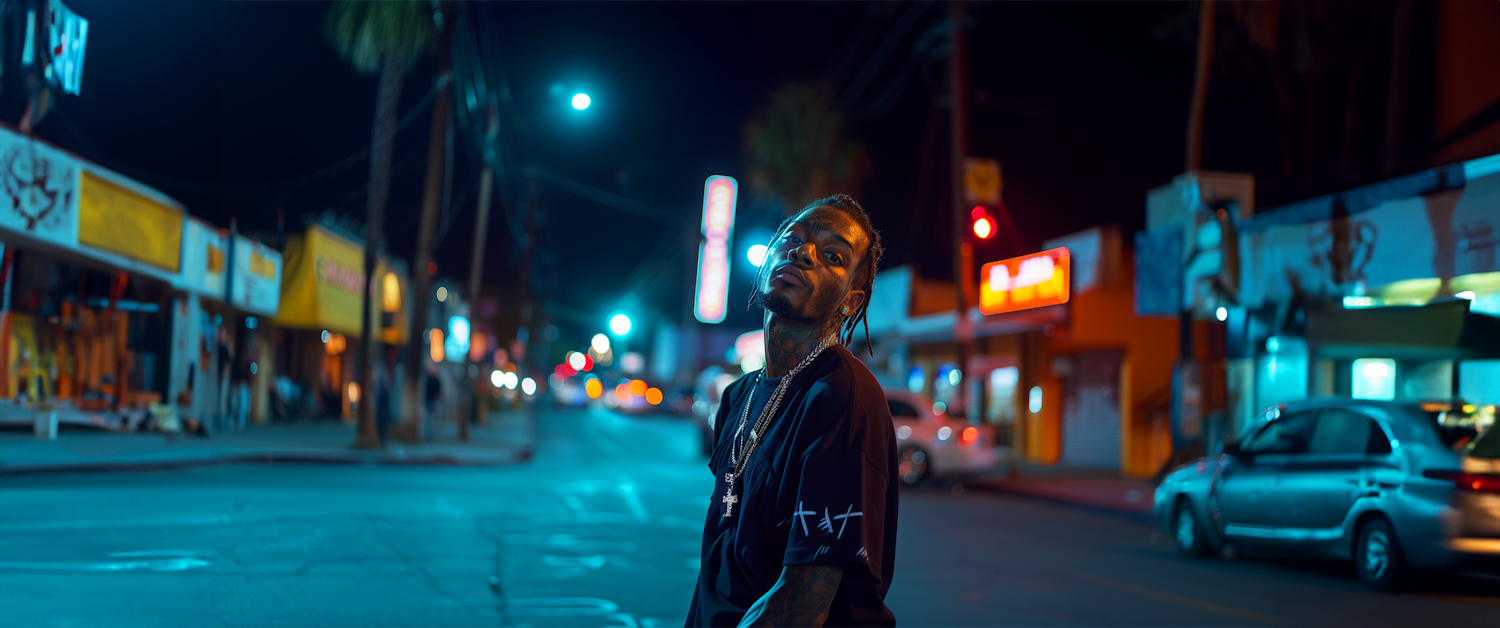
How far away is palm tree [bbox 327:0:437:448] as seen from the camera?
49.6 feet

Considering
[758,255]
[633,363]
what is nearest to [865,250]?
[758,255]

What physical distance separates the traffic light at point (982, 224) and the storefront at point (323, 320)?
34.7 ft

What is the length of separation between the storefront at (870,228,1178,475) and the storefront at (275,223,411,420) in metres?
11.1

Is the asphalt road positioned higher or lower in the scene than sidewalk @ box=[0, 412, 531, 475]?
lower

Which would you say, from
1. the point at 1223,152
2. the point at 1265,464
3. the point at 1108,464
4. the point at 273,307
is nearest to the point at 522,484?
the point at 273,307

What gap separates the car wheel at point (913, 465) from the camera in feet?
68.8

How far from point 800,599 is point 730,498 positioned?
400 millimetres

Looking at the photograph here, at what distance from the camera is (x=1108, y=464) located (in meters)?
27.0

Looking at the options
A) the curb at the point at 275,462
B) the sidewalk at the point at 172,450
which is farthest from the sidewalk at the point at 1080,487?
the sidewalk at the point at 172,450

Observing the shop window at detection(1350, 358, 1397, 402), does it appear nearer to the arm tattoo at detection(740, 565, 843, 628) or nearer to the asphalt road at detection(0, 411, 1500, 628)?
the asphalt road at detection(0, 411, 1500, 628)

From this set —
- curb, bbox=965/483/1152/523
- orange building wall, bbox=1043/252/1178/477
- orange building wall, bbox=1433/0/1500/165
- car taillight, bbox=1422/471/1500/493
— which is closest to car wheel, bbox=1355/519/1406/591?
car taillight, bbox=1422/471/1500/493

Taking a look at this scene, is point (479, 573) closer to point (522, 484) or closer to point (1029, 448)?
point (522, 484)

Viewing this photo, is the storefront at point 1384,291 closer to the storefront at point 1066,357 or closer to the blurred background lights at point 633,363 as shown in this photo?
the storefront at point 1066,357

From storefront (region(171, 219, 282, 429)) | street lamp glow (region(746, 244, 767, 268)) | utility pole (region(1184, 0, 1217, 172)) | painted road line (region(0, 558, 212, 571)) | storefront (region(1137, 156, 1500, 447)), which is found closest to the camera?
street lamp glow (region(746, 244, 767, 268))
